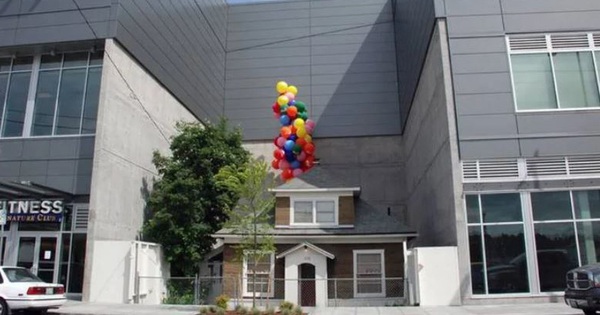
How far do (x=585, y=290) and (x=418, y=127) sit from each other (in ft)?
54.8

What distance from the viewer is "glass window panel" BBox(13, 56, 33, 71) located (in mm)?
25703

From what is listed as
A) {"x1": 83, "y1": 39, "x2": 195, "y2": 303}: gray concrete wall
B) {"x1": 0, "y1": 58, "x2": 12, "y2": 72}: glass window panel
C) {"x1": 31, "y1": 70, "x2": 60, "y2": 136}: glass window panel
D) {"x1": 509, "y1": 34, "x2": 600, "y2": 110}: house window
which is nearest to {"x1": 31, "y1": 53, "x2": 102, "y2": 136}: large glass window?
{"x1": 31, "y1": 70, "x2": 60, "y2": 136}: glass window panel

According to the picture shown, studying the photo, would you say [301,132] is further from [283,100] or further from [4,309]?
[4,309]

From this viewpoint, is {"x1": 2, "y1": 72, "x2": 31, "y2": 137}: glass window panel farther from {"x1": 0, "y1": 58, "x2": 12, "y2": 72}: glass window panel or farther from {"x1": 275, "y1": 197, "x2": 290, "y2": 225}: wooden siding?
{"x1": 275, "y1": 197, "x2": 290, "y2": 225}: wooden siding

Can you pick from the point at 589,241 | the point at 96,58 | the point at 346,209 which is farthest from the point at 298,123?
the point at 589,241

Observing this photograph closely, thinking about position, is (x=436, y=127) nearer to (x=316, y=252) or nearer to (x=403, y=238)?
(x=403, y=238)

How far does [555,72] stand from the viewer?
67.5 ft

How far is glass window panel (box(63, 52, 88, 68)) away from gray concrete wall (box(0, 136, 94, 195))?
149 inches

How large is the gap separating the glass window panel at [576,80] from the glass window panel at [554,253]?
4.85 metres

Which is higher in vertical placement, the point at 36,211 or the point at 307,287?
the point at 36,211

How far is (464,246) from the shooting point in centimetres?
1900

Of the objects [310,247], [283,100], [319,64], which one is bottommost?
[310,247]

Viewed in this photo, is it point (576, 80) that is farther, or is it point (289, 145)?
point (289, 145)

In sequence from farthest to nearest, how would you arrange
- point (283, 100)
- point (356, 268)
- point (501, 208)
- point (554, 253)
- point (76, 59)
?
point (283, 100), point (76, 59), point (356, 268), point (501, 208), point (554, 253)
